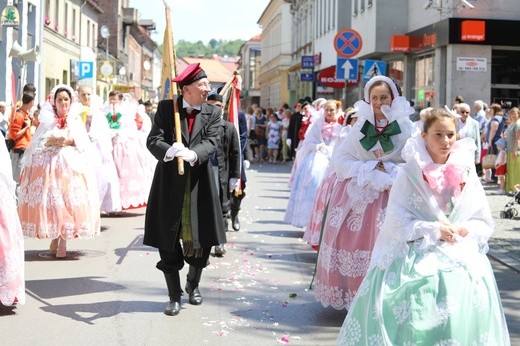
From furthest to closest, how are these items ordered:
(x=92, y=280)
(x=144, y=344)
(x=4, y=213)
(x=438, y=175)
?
(x=92, y=280)
(x=4, y=213)
(x=144, y=344)
(x=438, y=175)

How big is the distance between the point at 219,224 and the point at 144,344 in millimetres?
1507

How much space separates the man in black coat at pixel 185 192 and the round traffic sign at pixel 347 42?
12.9 meters

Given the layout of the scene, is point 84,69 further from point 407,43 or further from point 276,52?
point 276,52

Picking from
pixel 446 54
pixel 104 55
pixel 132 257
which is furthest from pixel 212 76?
pixel 132 257

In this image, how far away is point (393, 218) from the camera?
5.63 meters

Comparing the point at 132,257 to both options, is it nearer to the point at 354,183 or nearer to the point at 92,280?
the point at 92,280

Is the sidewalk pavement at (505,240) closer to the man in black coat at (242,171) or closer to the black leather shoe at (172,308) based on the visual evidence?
the man in black coat at (242,171)

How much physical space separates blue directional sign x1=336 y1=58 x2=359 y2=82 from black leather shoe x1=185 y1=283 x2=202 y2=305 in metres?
13.3

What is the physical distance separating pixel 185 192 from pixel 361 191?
1372mm

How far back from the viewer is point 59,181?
10391 millimetres

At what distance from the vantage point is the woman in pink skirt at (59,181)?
10305 millimetres

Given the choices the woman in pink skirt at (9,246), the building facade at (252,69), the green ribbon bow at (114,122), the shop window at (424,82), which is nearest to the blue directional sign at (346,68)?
the shop window at (424,82)

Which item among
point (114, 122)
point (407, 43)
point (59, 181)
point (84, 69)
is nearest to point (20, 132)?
point (114, 122)

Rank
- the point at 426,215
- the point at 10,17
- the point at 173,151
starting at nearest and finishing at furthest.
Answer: the point at 426,215 → the point at 173,151 → the point at 10,17
